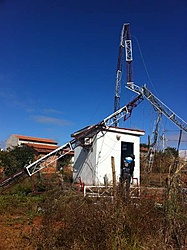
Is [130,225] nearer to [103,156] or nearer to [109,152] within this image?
[103,156]

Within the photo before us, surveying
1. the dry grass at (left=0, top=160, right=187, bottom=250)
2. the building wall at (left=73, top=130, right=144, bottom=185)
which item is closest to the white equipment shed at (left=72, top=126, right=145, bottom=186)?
the building wall at (left=73, top=130, right=144, bottom=185)

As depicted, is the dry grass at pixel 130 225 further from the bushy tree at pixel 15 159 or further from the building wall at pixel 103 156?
the bushy tree at pixel 15 159

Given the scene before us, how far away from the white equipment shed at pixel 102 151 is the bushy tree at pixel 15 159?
6357 millimetres

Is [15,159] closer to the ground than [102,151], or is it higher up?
closer to the ground

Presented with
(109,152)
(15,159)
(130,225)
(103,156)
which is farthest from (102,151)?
(130,225)

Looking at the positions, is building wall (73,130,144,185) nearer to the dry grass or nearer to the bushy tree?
the bushy tree

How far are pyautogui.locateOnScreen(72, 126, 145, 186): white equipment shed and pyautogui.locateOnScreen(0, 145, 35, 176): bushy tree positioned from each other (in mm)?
6357

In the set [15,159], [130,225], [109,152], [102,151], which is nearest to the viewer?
[130,225]

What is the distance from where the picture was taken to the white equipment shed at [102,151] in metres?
13.7

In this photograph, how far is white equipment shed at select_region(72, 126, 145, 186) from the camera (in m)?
13.7

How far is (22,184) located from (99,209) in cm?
942

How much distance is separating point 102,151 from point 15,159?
31.0 feet

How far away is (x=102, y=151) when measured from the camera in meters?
13.8

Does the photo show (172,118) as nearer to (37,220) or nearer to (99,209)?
(37,220)
